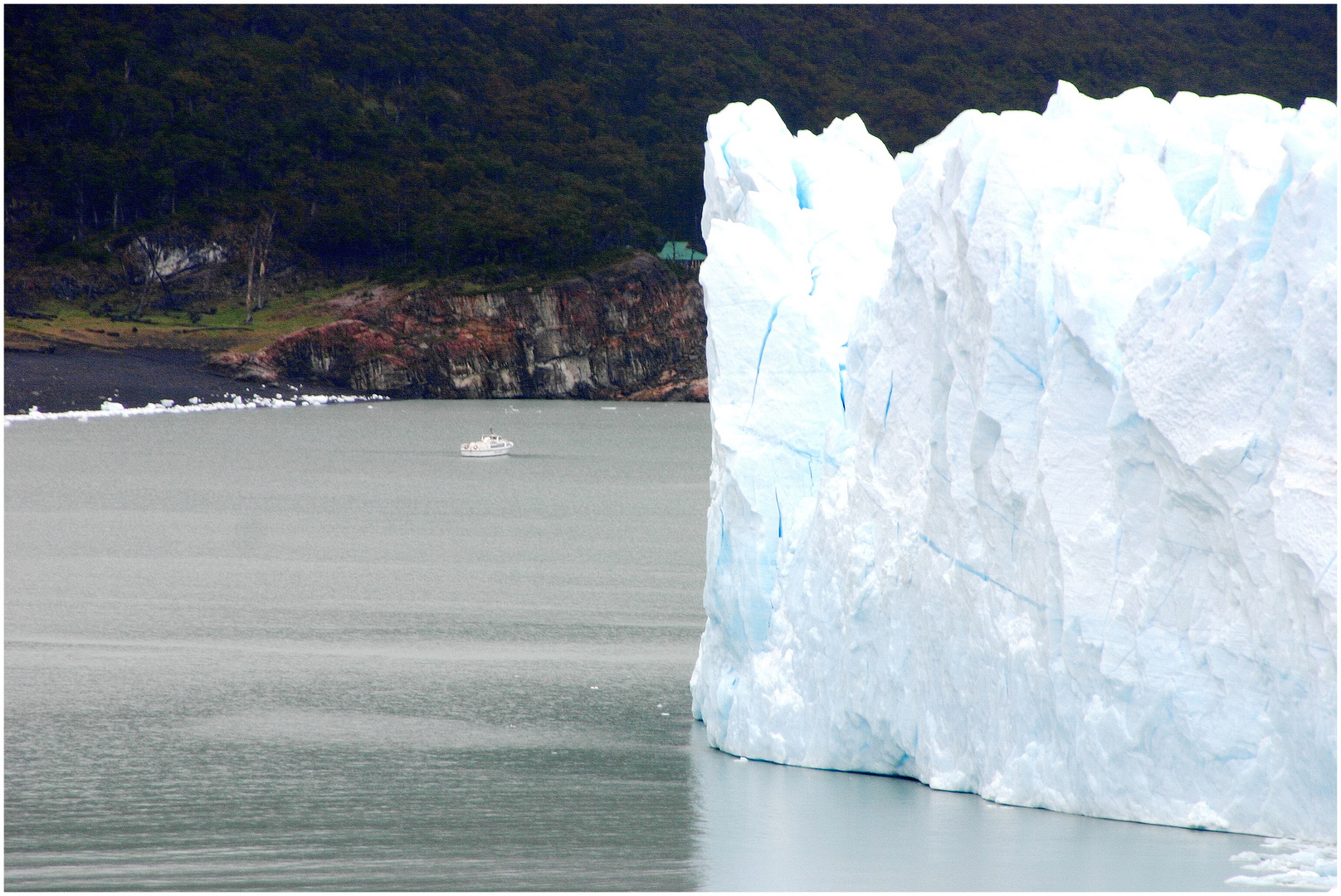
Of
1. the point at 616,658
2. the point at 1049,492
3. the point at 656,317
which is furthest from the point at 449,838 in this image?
the point at 656,317

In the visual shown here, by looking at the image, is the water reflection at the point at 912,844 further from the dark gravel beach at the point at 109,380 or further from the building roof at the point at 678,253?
the building roof at the point at 678,253

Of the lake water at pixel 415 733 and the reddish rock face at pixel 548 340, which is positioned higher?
the reddish rock face at pixel 548 340

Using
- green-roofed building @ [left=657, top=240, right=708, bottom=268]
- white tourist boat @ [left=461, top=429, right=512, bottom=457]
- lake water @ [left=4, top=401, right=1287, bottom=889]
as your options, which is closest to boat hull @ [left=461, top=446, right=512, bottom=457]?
white tourist boat @ [left=461, top=429, right=512, bottom=457]

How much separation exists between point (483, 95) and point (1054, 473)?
88907 millimetres

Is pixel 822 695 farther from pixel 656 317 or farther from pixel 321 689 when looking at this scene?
pixel 656 317

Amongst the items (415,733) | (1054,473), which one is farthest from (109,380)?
(1054,473)

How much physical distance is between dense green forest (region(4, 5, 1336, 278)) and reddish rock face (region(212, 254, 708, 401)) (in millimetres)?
3303

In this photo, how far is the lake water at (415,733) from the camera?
31.9 feet

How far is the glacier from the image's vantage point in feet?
27.8

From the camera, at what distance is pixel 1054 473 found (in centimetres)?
965

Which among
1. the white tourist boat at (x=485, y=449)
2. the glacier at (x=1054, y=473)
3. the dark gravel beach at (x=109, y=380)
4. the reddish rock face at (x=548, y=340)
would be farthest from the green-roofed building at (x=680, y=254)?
the glacier at (x=1054, y=473)

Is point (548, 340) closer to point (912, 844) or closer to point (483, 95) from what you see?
point (483, 95)

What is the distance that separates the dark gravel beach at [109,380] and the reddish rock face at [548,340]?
5460 millimetres

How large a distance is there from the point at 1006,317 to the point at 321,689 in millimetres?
8659
